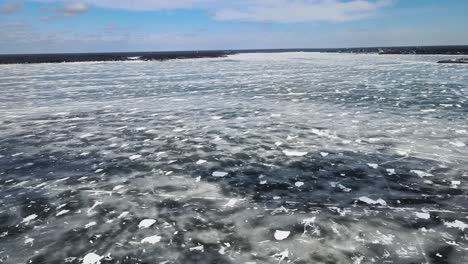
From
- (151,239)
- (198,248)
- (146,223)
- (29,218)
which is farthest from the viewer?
(29,218)

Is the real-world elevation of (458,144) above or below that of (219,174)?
above

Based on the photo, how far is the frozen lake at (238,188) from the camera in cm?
367

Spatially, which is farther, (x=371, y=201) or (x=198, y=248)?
(x=371, y=201)

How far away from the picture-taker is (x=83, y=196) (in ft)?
16.7

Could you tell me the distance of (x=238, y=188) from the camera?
528 centimetres

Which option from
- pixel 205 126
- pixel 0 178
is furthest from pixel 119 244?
pixel 205 126

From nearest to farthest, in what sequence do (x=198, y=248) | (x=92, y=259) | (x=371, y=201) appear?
(x=92, y=259) → (x=198, y=248) → (x=371, y=201)

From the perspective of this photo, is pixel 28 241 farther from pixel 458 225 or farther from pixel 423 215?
pixel 458 225

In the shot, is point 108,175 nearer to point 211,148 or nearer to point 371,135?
point 211,148

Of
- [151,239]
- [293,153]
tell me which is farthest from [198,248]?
[293,153]

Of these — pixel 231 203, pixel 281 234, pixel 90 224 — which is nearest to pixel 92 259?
pixel 90 224

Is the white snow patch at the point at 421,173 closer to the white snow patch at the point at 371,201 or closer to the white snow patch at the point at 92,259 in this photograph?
the white snow patch at the point at 371,201

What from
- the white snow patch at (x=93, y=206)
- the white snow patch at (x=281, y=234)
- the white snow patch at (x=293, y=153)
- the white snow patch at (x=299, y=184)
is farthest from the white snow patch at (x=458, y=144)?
the white snow patch at (x=93, y=206)

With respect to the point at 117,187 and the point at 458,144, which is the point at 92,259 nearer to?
the point at 117,187
